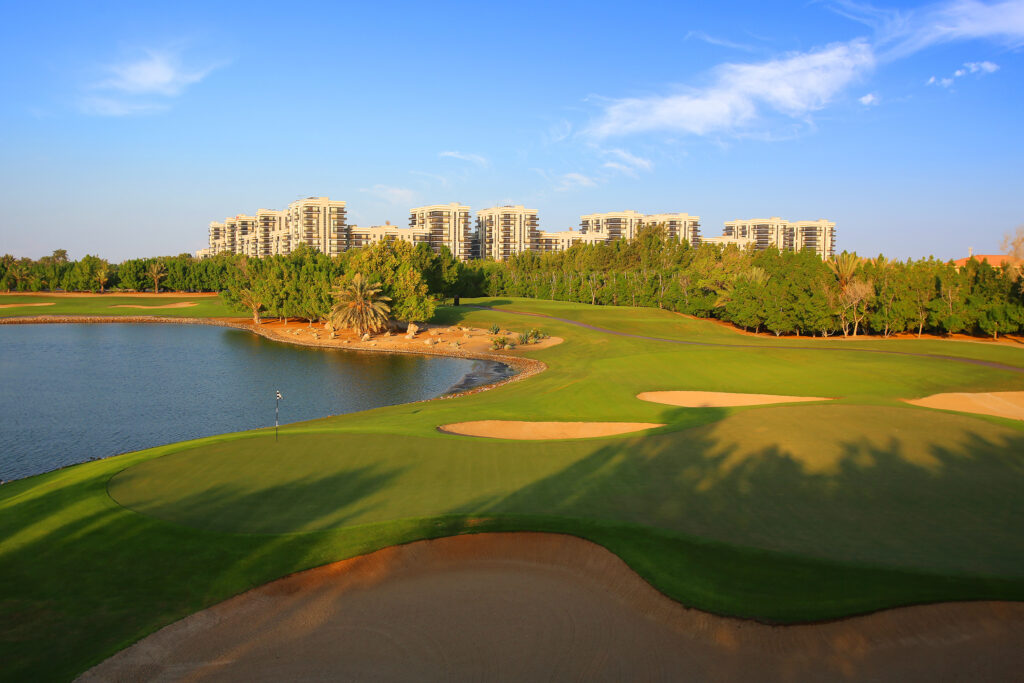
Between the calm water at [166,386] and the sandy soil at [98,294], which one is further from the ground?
the sandy soil at [98,294]

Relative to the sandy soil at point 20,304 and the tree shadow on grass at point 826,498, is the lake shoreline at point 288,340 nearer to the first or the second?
the sandy soil at point 20,304

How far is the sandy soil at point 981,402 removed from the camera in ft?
86.5

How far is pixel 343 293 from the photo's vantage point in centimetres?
6147

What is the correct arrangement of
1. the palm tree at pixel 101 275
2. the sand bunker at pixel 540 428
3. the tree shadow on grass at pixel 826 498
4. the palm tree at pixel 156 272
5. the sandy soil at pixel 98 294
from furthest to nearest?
the palm tree at pixel 156 272
the palm tree at pixel 101 275
the sandy soil at pixel 98 294
the sand bunker at pixel 540 428
the tree shadow on grass at pixel 826 498

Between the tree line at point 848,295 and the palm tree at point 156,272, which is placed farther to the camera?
the palm tree at point 156,272

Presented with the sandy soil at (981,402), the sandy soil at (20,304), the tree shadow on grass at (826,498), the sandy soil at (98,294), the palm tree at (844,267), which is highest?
the palm tree at (844,267)

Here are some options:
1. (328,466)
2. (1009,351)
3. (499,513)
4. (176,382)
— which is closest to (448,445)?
(328,466)

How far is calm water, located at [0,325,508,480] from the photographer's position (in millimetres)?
26516

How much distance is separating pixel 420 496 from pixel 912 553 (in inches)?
336

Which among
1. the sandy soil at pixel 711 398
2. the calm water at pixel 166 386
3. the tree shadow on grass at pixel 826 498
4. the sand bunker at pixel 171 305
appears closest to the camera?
the tree shadow on grass at pixel 826 498

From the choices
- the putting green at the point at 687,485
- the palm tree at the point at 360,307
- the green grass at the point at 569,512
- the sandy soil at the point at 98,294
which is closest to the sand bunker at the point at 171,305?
the sandy soil at the point at 98,294

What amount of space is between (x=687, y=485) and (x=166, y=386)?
35.9 metres

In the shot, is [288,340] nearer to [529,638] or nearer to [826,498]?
[826,498]

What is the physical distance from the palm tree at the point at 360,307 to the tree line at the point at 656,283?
156cm
